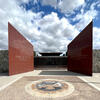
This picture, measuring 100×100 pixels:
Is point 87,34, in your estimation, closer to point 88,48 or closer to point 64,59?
point 88,48

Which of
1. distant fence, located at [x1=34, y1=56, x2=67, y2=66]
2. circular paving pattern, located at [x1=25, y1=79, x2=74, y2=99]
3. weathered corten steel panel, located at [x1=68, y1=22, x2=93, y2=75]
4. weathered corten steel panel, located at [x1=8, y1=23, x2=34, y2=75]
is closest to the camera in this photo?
circular paving pattern, located at [x1=25, y1=79, x2=74, y2=99]

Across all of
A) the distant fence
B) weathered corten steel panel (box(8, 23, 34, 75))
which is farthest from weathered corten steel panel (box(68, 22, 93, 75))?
weathered corten steel panel (box(8, 23, 34, 75))

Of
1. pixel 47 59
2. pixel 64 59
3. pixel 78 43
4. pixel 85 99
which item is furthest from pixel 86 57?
pixel 47 59

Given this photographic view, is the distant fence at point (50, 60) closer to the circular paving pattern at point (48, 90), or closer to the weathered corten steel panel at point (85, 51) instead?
the weathered corten steel panel at point (85, 51)

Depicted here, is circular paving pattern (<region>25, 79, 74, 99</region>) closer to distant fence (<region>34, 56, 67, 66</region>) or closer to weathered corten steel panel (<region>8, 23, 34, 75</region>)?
weathered corten steel panel (<region>8, 23, 34, 75</region>)

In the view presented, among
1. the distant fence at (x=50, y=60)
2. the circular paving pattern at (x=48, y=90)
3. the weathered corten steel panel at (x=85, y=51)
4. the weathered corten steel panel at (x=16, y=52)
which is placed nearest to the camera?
the circular paving pattern at (x=48, y=90)

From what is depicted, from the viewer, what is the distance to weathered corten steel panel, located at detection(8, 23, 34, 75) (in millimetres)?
8508

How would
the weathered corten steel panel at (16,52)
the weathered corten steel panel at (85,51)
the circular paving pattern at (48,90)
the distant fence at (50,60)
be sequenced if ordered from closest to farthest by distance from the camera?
the circular paving pattern at (48,90) → the weathered corten steel panel at (85,51) → the weathered corten steel panel at (16,52) → the distant fence at (50,60)

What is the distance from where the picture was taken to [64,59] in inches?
619

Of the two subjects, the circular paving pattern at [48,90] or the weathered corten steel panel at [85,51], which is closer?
the circular paving pattern at [48,90]

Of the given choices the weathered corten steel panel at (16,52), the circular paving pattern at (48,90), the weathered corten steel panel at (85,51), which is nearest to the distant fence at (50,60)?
the weathered corten steel panel at (16,52)

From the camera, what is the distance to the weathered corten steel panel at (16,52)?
27.9 ft

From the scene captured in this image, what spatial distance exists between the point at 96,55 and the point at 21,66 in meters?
10.9

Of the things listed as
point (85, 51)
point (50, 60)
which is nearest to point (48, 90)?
point (85, 51)
